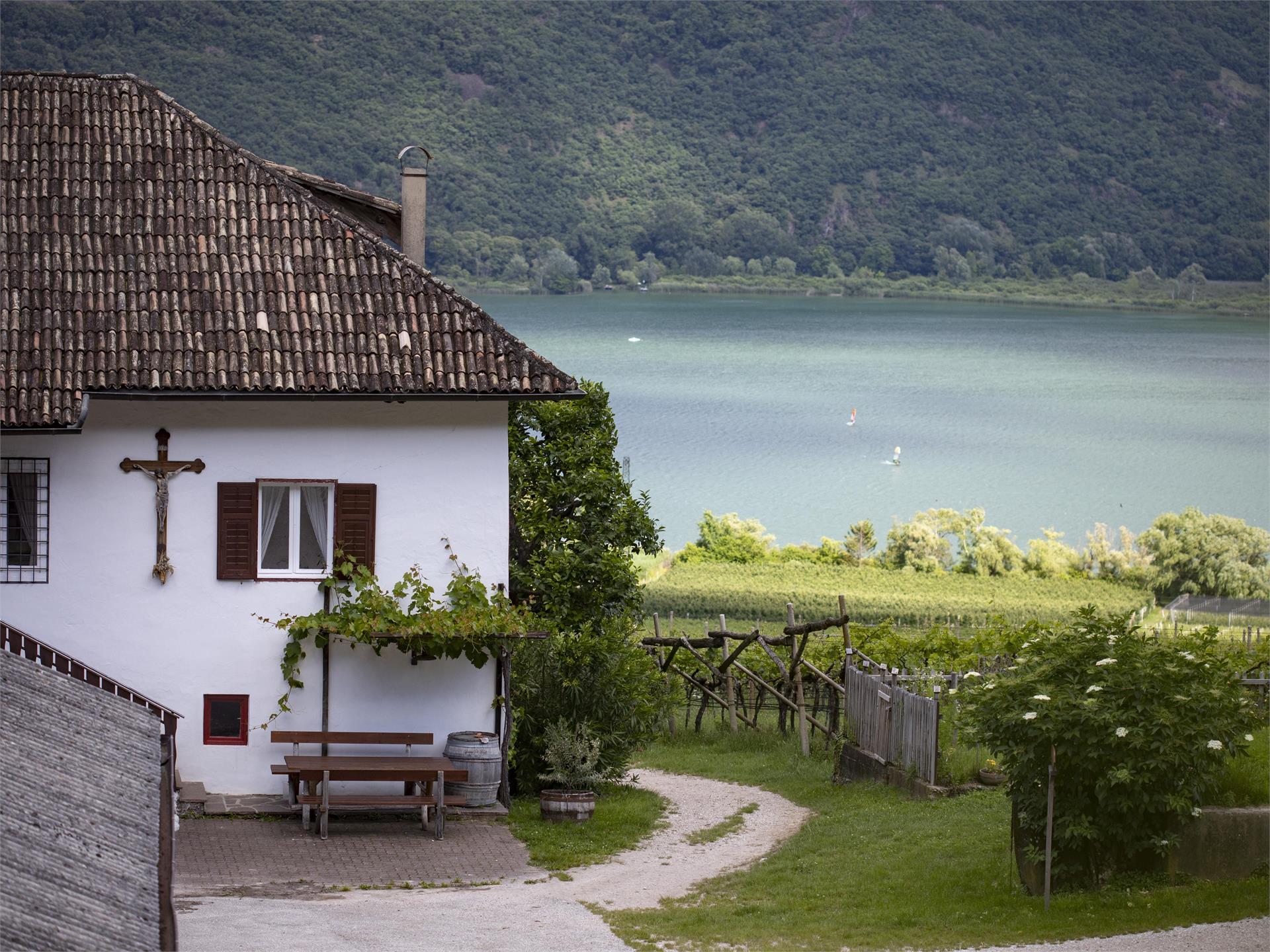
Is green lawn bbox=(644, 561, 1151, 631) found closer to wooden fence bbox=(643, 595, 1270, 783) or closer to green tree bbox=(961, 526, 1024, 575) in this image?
green tree bbox=(961, 526, 1024, 575)

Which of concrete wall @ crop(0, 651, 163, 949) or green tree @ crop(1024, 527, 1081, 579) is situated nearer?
concrete wall @ crop(0, 651, 163, 949)

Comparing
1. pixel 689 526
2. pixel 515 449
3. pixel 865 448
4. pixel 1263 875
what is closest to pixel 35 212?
pixel 515 449

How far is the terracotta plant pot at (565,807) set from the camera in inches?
714

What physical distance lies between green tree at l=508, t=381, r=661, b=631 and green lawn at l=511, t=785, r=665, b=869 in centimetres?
318

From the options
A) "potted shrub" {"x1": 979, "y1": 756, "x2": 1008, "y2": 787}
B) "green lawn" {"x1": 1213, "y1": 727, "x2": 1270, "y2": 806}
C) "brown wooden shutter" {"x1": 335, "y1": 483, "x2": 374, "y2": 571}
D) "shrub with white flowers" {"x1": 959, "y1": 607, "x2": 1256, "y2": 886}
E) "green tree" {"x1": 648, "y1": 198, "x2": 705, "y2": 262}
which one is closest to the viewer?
"shrub with white flowers" {"x1": 959, "y1": 607, "x2": 1256, "y2": 886}

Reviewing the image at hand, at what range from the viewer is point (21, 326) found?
57.0ft

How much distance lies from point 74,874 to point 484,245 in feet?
525

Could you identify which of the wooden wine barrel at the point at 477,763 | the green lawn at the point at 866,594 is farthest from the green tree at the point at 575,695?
the green lawn at the point at 866,594

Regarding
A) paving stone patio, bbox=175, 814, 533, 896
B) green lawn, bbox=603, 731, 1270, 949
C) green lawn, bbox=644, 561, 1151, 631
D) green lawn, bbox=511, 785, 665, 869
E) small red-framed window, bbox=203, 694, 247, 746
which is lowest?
green lawn, bbox=644, 561, 1151, 631

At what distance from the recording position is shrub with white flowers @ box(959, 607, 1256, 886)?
1308 cm

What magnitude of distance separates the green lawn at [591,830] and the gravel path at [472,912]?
0.81ft

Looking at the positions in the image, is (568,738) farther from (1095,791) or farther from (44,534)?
(1095,791)

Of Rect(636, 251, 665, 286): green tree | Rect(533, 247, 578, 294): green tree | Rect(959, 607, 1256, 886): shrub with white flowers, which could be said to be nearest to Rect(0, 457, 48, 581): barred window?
Rect(959, 607, 1256, 886): shrub with white flowers

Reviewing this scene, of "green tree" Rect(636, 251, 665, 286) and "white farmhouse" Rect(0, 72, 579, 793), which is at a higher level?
"green tree" Rect(636, 251, 665, 286)
